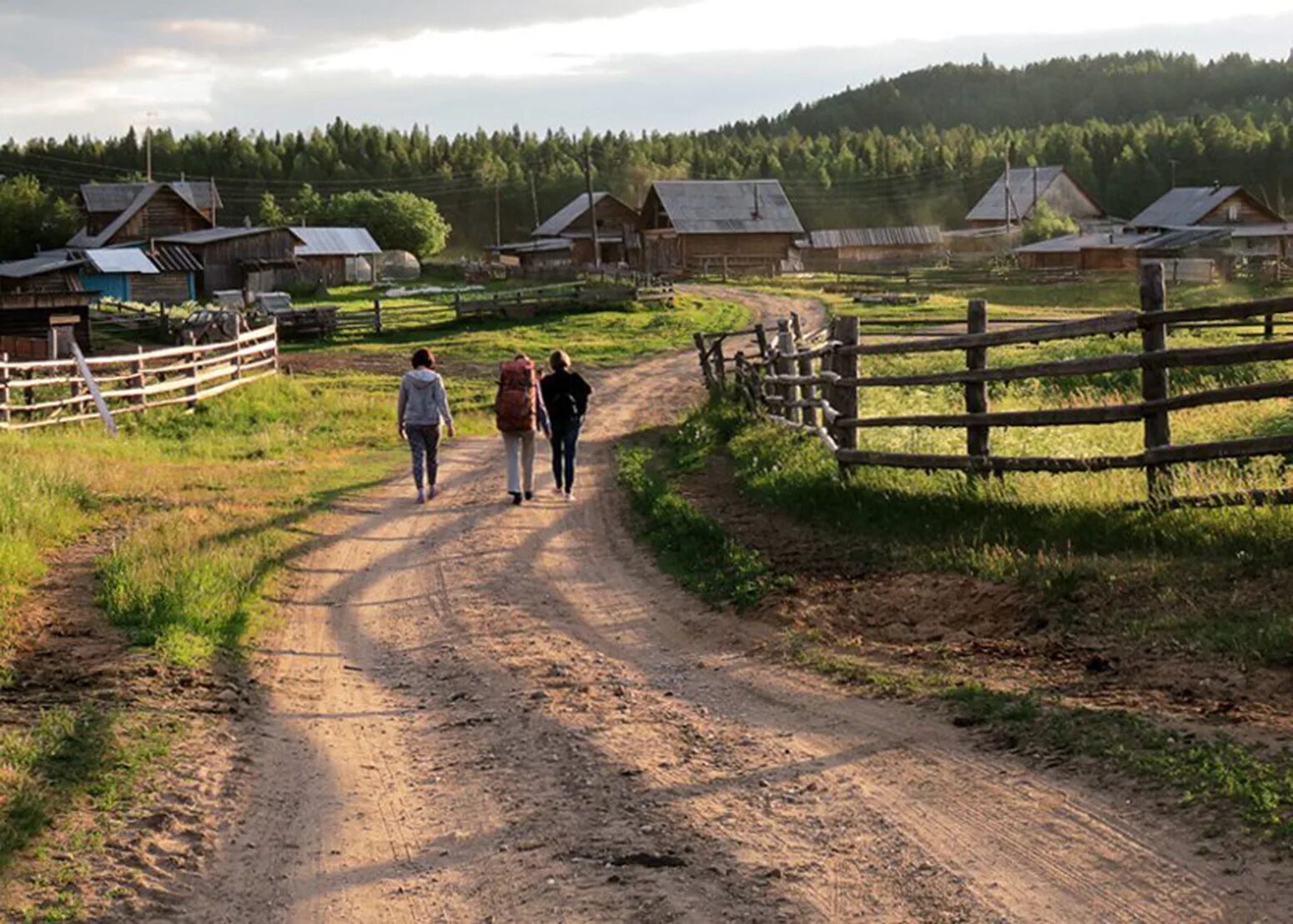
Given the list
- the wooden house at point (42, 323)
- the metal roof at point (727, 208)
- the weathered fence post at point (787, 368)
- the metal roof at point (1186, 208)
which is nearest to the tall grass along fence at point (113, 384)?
the wooden house at point (42, 323)

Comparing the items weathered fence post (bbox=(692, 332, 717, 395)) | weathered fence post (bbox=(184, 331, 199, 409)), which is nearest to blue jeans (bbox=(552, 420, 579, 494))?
weathered fence post (bbox=(692, 332, 717, 395))

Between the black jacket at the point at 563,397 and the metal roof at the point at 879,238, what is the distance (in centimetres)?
9359

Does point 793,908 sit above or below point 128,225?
below

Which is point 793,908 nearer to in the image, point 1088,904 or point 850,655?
point 1088,904

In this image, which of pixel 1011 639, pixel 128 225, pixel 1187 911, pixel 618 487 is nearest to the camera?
pixel 1187 911

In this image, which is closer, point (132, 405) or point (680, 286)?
point (132, 405)

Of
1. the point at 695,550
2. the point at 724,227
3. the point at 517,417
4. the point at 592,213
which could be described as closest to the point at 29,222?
the point at 592,213

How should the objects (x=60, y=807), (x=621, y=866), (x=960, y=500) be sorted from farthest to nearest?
(x=960, y=500), (x=60, y=807), (x=621, y=866)

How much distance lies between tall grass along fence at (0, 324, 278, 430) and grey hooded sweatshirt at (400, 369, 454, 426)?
9281mm

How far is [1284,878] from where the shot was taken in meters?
5.48

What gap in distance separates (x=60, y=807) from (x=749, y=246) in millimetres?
87075

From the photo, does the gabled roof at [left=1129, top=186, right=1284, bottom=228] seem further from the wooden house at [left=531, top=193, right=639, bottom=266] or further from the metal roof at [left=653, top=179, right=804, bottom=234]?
the wooden house at [left=531, top=193, right=639, bottom=266]

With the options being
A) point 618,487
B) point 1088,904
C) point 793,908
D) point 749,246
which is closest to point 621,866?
point 793,908

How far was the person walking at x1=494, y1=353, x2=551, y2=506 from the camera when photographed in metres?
17.2
